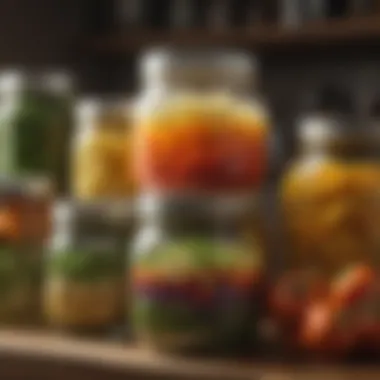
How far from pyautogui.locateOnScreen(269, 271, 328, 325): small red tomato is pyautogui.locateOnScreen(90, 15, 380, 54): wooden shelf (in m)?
1.32

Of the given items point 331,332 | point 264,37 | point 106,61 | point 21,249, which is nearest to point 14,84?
point 21,249

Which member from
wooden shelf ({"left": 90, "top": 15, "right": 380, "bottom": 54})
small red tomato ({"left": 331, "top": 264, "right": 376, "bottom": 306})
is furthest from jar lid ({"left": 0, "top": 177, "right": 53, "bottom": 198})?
wooden shelf ({"left": 90, "top": 15, "right": 380, "bottom": 54})

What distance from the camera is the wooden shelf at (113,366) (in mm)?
562

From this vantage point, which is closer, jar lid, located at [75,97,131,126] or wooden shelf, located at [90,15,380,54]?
jar lid, located at [75,97,131,126]

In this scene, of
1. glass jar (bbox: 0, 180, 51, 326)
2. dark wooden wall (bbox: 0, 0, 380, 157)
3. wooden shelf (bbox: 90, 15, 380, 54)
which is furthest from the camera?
dark wooden wall (bbox: 0, 0, 380, 157)

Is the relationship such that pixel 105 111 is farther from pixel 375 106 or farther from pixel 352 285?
pixel 375 106

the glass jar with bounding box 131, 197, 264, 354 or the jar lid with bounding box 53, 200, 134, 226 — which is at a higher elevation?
the jar lid with bounding box 53, 200, 134, 226

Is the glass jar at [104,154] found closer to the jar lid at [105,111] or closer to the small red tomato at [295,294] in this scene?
the jar lid at [105,111]

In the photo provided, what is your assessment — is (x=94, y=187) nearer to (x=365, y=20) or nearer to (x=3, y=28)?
(x=365, y=20)

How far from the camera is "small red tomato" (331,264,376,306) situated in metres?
0.61

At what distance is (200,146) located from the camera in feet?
2.09

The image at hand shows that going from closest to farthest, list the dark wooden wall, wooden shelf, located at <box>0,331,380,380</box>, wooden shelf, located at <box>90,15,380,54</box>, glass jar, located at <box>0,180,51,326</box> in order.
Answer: wooden shelf, located at <box>0,331,380,380</box> → glass jar, located at <box>0,180,51,326</box> → wooden shelf, located at <box>90,15,380,54</box> → the dark wooden wall

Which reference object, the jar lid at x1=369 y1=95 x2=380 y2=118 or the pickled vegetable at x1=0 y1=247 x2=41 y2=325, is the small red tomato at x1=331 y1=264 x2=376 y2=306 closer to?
the pickled vegetable at x1=0 y1=247 x2=41 y2=325

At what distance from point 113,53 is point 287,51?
0.38m
